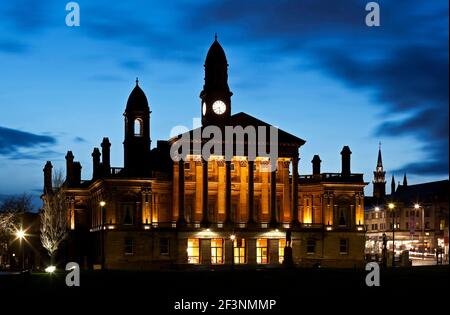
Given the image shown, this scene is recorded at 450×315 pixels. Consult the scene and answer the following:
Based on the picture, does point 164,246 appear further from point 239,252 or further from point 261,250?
point 261,250

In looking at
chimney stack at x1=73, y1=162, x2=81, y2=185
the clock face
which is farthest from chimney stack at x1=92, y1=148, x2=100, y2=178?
the clock face

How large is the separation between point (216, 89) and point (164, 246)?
22.1 meters

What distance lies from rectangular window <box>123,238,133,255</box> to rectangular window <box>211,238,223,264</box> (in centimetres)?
992

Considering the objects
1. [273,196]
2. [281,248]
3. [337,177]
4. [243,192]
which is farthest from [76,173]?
[337,177]

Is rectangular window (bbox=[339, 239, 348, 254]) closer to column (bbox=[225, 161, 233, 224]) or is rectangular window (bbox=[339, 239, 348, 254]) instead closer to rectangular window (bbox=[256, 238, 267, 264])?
rectangular window (bbox=[256, 238, 267, 264])

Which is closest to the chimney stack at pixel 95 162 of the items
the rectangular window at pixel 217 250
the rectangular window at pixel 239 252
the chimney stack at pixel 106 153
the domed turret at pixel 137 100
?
the chimney stack at pixel 106 153

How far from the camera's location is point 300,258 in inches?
4134

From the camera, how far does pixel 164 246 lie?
338 ft

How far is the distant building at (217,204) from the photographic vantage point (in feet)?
336

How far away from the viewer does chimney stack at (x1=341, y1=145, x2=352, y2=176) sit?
112m

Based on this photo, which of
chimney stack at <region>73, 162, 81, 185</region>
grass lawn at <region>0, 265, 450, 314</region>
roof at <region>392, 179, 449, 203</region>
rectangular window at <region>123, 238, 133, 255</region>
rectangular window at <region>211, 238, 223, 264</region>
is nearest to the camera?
grass lawn at <region>0, 265, 450, 314</region>
